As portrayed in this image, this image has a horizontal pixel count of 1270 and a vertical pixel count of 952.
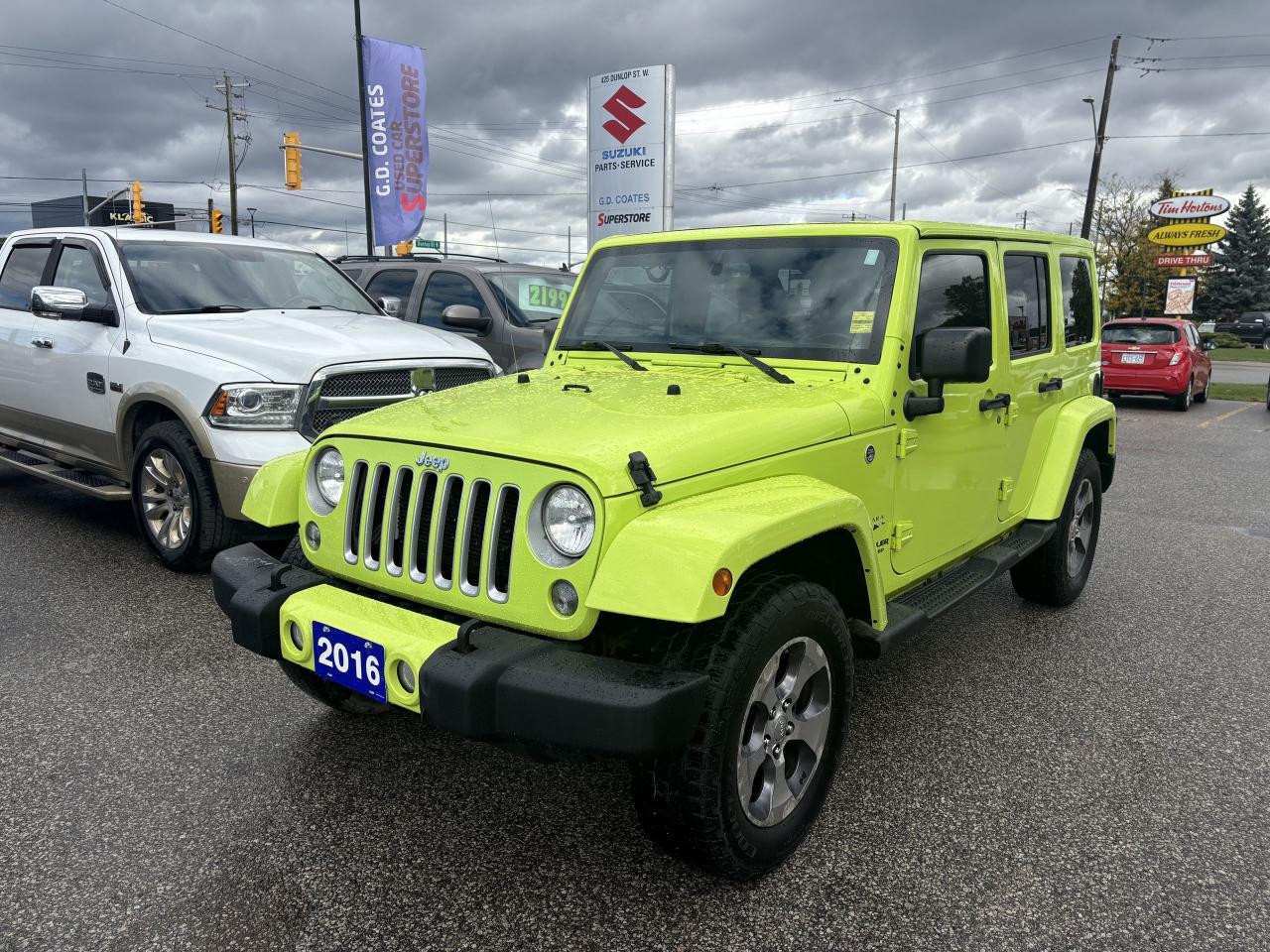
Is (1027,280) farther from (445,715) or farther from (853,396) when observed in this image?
(445,715)

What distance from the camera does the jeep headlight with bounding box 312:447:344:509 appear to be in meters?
2.99

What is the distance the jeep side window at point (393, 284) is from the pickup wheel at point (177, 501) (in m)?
4.01

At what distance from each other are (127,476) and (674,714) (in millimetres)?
4723

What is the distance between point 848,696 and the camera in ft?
9.51

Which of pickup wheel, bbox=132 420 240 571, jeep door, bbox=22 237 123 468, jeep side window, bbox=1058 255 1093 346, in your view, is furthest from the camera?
jeep door, bbox=22 237 123 468

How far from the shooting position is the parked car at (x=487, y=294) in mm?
8484

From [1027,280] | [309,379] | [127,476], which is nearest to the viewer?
[1027,280]

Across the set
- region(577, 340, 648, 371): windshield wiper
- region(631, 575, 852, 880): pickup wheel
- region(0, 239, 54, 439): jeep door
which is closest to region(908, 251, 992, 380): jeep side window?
region(577, 340, 648, 371): windshield wiper

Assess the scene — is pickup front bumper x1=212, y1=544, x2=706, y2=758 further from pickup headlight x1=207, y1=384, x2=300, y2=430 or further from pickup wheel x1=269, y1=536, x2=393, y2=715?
pickup headlight x1=207, y1=384, x2=300, y2=430

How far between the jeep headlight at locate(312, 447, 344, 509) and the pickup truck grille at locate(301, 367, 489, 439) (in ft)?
6.86

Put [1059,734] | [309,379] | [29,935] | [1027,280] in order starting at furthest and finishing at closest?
1. [309,379]
2. [1027,280]
3. [1059,734]
4. [29,935]

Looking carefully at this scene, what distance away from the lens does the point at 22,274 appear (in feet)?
22.4

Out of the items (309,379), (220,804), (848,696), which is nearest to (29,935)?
(220,804)

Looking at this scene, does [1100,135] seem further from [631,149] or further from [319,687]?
[319,687]
